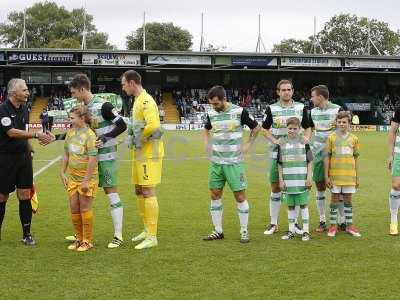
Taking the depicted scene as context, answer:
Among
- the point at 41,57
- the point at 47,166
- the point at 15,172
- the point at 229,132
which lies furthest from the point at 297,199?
the point at 41,57

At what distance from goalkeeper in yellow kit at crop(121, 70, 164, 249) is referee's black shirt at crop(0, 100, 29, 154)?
4.55 ft

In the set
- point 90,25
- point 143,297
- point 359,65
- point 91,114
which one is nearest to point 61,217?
point 91,114

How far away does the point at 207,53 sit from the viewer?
1790 inches

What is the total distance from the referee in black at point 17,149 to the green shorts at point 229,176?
2067 millimetres

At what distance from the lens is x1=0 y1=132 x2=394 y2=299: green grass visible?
18.1 ft

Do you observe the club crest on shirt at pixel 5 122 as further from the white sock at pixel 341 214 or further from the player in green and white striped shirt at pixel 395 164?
the player in green and white striped shirt at pixel 395 164

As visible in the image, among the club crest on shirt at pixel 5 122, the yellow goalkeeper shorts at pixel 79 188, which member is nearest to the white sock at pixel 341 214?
the yellow goalkeeper shorts at pixel 79 188

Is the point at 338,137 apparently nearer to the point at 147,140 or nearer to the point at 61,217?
the point at 147,140

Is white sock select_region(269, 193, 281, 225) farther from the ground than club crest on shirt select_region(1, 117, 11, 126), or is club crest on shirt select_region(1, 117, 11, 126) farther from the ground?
club crest on shirt select_region(1, 117, 11, 126)

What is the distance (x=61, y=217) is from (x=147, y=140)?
2.93 meters

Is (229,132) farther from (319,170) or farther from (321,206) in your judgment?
(321,206)

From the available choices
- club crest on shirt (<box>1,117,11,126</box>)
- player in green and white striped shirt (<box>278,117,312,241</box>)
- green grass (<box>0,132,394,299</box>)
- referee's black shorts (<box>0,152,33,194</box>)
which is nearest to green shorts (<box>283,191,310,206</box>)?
player in green and white striped shirt (<box>278,117,312,241</box>)

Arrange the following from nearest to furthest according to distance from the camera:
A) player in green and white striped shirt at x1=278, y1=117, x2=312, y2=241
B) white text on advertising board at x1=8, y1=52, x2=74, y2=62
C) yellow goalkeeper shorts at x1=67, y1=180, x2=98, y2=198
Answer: yellow goalkeeper shorts at x1=67, y1=180, x2=98, y2=198, player in green and white striped shirt at x1=278, y1=117, x2=312, y2=241, white text on advertising board at x1=8, y1=52, x2=74, y2=62

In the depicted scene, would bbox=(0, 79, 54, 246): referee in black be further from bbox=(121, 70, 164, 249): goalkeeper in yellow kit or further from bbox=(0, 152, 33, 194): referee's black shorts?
bbox=(121, 70, 164, 249): goalkeeper in yellow kit
